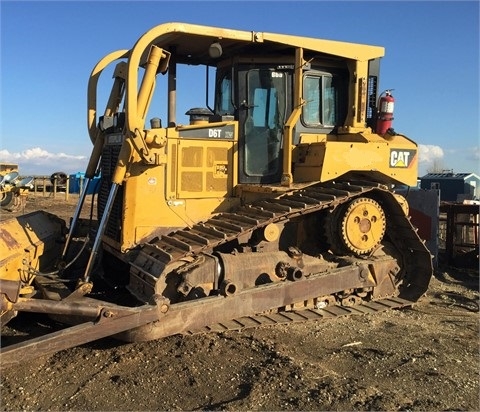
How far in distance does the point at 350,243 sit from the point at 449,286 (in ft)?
10.2

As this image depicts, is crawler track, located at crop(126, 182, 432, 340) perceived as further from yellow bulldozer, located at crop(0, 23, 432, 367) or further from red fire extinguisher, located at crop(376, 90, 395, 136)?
red fire extinguisher, located at crop(376, 90, 395, 136)

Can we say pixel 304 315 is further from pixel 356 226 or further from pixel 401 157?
pixel 401 157

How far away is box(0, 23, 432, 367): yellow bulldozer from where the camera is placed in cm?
578

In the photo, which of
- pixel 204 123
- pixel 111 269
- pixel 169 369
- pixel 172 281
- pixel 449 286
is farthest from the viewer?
pixel 449 286

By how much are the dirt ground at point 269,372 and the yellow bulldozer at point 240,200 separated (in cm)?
30

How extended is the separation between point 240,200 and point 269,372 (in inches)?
104

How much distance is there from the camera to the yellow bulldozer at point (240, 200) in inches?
227

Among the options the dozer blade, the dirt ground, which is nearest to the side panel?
the dirt ground

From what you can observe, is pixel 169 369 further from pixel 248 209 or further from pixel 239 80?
pixel 239 80

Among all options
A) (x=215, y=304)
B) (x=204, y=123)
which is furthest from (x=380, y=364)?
(x=204, y=123)

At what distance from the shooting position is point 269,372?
4.72m

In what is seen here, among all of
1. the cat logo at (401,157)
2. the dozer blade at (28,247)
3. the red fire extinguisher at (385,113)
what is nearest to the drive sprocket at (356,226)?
the cat logo at (401,157)

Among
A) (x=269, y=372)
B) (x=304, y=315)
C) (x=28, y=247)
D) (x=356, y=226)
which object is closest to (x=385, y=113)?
(x=356, y=226)

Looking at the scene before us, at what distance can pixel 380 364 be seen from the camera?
5078 mm
